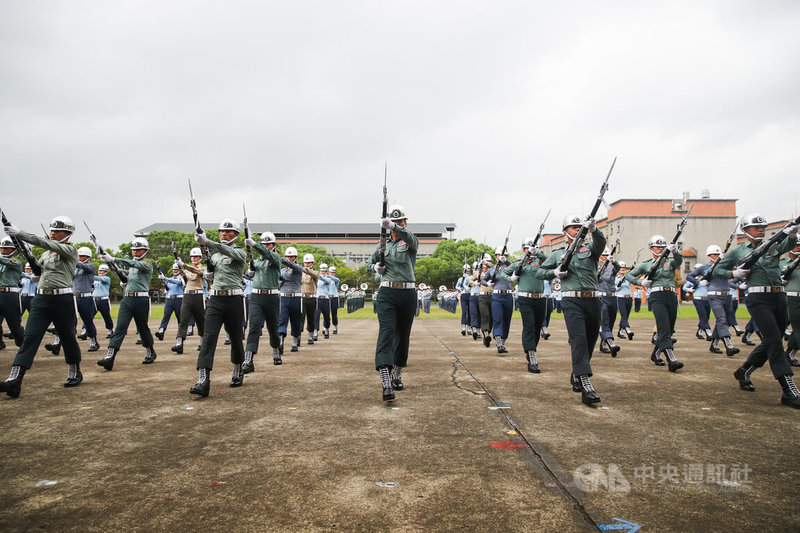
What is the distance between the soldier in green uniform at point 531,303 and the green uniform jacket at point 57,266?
6.92m

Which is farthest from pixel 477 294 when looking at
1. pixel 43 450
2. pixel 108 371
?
pixel 43 450

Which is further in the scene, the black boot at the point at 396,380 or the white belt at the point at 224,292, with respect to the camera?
the white belt at the point at 224,292

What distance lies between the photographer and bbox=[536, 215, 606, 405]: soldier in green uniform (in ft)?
20.2

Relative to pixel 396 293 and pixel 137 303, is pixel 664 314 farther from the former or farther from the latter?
pixel 137 303

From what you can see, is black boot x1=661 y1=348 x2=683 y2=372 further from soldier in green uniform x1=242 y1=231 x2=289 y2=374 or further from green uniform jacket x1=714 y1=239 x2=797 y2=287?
soldier in green uniform x1=242 y1=231 x2=289 y2=374

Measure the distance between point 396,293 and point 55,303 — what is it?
15.2 feet

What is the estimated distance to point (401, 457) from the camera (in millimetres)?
3809

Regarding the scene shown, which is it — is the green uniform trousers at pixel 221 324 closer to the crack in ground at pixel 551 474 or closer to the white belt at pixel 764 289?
the crack in ground at pixel 551 474

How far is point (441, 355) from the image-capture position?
35.1 ft

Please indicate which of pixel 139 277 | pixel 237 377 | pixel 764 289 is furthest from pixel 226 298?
pixel 764 289

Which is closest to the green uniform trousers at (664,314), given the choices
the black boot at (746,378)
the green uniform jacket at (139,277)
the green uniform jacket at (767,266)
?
the black boot at (746,378)

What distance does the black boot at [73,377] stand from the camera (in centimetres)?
695

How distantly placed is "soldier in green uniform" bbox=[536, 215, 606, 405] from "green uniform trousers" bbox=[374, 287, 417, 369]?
198 centimetres

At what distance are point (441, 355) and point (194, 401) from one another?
19.0 feet
